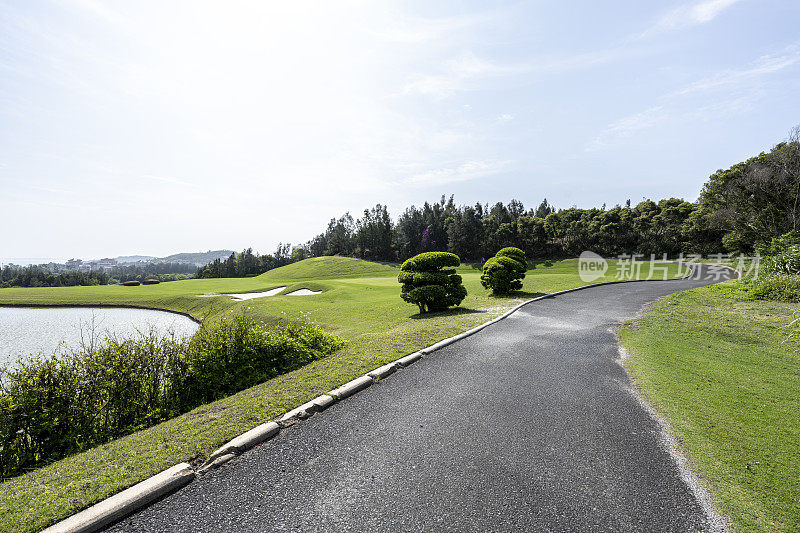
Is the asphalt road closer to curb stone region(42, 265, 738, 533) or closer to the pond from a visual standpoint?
curb stone region(42, 265, 738, 533)

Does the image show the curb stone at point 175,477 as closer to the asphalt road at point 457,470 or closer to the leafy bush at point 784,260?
the asphalt road at point 457,470

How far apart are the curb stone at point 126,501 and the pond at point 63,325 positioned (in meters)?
10.6

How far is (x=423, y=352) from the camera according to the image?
7418 mm

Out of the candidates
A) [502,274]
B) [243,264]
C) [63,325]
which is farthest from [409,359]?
[243,264]

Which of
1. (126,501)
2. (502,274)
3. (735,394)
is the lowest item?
(735,394)

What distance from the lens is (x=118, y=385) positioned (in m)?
4.87

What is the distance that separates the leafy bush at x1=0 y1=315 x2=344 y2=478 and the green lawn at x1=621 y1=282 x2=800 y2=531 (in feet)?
21.7

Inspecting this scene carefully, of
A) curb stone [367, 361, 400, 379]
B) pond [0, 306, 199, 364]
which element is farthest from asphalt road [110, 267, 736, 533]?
pond [0, 306, 199, 364]

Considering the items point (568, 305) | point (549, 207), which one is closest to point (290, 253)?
point (549, 207)

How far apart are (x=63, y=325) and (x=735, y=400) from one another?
2871 centimetres

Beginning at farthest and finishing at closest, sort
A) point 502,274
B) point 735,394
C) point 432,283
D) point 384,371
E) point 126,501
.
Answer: point 502,274, point 432,283, point 384,371, point 735,394, point 126,501

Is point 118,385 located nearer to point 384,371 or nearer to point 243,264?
point 384,371

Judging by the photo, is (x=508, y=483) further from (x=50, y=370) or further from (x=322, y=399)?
(x=50, y=370)

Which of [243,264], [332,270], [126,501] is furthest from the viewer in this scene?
[243,264]
